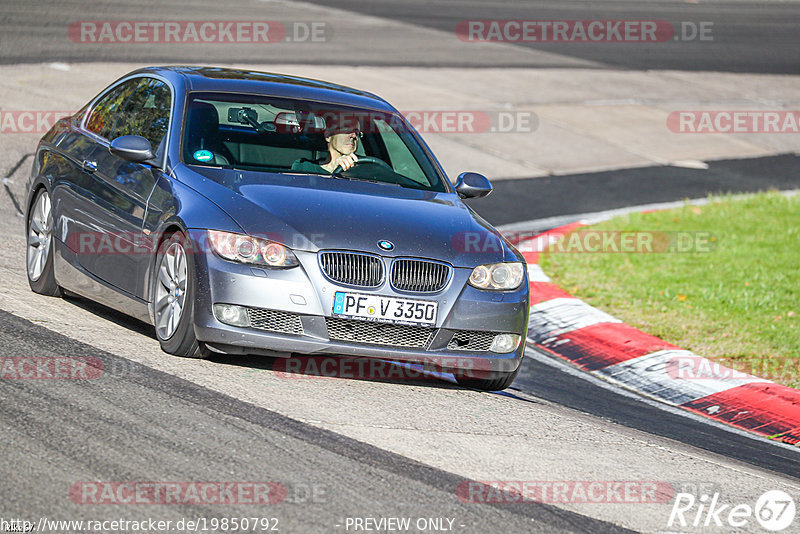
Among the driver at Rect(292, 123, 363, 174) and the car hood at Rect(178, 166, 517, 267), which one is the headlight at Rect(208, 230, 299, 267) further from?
the driver at Rect(292, 123, 363, 174)

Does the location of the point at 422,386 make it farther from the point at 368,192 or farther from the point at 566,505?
the point at 566,505

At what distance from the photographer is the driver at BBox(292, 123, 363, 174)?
7.27 meters

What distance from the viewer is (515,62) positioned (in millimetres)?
24047

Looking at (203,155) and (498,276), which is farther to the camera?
(203,155)

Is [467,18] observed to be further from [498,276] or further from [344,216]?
[344,216]

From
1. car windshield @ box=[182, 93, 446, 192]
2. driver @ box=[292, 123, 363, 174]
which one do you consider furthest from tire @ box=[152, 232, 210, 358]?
driver @ box=[292, 123, 363, 174]

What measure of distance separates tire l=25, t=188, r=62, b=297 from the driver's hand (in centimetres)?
189

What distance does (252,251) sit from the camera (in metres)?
6.19

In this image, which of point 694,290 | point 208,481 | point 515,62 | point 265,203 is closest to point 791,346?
point 694,290

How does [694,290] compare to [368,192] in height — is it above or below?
below

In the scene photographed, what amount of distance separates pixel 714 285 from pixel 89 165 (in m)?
6.08

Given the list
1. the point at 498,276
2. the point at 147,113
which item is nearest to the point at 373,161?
the point at 498,276

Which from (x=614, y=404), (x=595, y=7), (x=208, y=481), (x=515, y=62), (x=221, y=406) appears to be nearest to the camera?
(x=208, y=481)

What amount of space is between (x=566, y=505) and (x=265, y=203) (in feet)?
7.95
